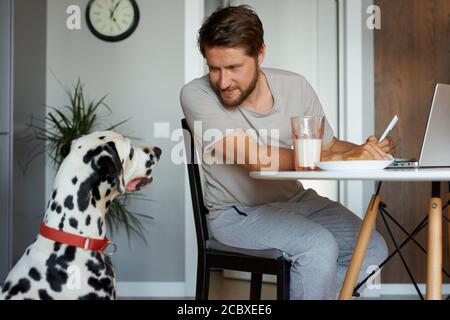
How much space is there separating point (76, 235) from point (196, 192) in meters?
0.60

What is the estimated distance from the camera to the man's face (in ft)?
7.25

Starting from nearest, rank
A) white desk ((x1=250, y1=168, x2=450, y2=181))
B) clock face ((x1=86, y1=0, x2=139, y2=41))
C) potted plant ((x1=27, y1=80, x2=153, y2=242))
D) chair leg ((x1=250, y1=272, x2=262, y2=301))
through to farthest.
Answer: white desk ((x1=250, y1=168, x2=450, y2=181))
chair leg ((x1=250, y1=272, x2=262, y2=301))
potted plant ((x1=27, y1=80, x2=153, y2=242))
clock face ((x1=86, y1=0, x2=139, y2=41))

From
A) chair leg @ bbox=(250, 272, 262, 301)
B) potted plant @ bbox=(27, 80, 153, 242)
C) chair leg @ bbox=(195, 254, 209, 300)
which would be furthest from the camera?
potted plant @ bbox=(27, 80, 153, 242)

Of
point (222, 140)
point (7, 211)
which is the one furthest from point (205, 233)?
point (7, 211)

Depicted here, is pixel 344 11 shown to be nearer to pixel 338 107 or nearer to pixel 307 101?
pixel 338 107

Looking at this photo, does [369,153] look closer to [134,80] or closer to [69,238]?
[69,238]

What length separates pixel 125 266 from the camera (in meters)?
4.09

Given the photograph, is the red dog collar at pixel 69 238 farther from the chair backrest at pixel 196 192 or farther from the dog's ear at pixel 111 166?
the chair backrest at pixel 196 192

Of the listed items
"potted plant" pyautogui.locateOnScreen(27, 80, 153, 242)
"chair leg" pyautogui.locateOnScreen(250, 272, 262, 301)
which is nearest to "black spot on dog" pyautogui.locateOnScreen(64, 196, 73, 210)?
"chair leg" pyautogui.locateOnScreen(250, 272, 262, 301)

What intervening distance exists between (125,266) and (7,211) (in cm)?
90

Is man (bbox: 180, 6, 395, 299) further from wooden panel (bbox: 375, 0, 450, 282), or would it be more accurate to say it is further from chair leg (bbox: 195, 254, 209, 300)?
wooden panel (bbox: 375, 0, 450, 282)

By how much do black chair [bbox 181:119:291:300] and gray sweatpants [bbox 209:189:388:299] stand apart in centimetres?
3

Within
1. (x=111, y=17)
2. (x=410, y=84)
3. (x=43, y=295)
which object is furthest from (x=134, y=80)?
(x=43, y=295)

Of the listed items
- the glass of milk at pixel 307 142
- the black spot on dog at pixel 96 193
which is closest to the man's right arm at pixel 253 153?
the glass of milk at pixel 307 142
